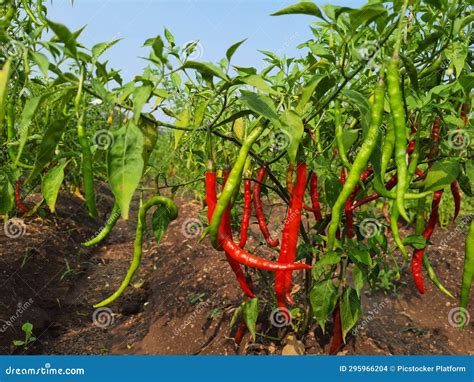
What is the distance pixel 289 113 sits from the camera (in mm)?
1199

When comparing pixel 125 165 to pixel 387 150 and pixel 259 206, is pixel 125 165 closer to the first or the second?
pixel 387 150

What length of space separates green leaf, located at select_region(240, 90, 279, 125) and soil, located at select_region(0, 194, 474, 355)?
4.70ft

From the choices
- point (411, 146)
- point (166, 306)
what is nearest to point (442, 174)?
point (411, 146)

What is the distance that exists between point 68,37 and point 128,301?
2.99 m

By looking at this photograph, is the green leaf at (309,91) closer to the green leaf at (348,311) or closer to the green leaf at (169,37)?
the green leaf at (169,37)

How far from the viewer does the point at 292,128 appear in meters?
1.17

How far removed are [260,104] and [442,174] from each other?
2.34 feet

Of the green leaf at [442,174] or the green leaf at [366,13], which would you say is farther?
the green leaf at [442,174]

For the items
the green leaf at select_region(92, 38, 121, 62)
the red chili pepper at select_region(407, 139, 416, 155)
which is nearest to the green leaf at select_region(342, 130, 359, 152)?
the red chili pepper at select_region(407, 139, 416, 155)

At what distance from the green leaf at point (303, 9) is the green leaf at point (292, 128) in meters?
0.24

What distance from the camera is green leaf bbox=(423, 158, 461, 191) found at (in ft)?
4.86

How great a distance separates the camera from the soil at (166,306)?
2.71m

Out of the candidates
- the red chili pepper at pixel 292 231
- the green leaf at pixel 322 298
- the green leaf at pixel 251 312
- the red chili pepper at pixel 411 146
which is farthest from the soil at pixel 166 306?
the red chili pepper at pixel 411 146

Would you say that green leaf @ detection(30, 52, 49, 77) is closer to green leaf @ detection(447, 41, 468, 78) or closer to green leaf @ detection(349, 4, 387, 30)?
green leaf @ detection(349, 4, 387, 30)
